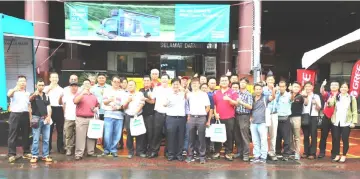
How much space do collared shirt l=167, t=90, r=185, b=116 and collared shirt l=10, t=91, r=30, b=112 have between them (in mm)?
2824

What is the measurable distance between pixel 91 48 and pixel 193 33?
28.9ft

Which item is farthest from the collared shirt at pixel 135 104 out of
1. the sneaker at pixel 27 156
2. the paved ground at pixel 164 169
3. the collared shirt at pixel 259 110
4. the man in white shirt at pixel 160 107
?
the collared shirt at pixel 259 110

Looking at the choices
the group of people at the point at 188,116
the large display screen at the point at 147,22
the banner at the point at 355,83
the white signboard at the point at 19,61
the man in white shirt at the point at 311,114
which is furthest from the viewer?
the large display screen at the point at 147,22

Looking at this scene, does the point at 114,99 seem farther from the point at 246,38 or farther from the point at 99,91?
the point at 246,38

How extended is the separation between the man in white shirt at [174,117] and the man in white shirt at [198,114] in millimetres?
169

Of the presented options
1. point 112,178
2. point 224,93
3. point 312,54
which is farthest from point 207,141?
point 312,54

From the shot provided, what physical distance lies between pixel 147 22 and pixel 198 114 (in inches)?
225

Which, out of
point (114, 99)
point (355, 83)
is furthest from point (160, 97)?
point (355, 83)

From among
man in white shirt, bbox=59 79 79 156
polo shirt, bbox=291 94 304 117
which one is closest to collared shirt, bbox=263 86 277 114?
polo shirt, bbox=291 94 304 117

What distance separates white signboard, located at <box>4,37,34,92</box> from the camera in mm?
10602

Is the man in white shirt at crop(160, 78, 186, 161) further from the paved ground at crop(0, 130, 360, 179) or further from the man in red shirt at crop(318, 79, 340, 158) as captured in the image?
the man in red shirt at crop(318, 79, 340, 158)

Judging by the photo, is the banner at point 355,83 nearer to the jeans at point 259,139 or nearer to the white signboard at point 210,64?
the jeans at point 259,139

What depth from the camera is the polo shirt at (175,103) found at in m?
8.16

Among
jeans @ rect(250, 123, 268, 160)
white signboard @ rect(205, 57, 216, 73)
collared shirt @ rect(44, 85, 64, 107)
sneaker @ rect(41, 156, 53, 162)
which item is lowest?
sneaker @ rect(41, 156, 53, 162)
